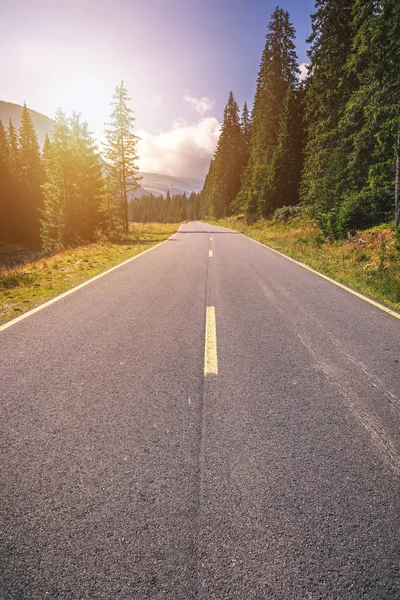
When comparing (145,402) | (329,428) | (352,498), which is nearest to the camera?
(352,498)

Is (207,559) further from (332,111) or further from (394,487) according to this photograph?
(332,111)

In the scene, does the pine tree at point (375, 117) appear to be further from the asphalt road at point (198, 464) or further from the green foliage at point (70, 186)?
the green foliage at point (70, 186)

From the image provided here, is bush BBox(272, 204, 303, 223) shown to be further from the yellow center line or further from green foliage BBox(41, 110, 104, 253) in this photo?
the yellow center line

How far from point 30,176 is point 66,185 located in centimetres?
2190

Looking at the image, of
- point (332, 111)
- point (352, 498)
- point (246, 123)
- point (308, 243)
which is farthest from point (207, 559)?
point (246, 123)

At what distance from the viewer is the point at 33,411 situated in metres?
2.71

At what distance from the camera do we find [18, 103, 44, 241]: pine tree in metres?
37.3

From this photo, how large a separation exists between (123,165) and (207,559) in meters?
32.7

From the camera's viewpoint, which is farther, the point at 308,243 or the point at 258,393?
the point at 308,243

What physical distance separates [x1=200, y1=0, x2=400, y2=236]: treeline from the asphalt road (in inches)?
505

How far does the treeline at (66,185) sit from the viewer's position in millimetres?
22734

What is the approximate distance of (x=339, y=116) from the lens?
1941cm

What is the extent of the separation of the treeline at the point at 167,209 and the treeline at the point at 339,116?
288ft

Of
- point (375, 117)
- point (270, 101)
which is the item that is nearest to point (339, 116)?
point (375, 117)
